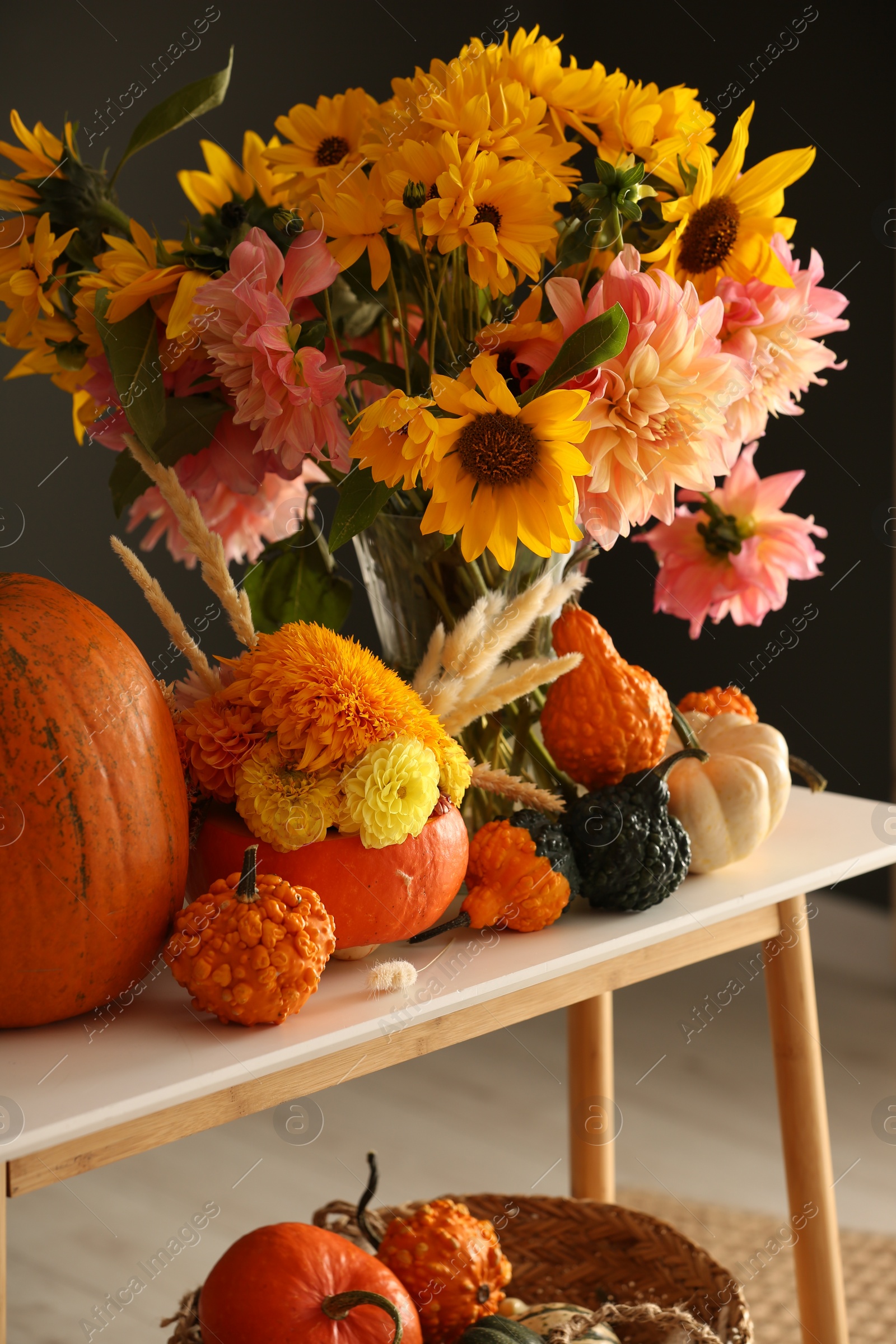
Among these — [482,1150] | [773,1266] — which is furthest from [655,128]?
[482,1150]

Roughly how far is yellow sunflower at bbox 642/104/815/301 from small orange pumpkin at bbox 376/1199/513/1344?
0.77 metres

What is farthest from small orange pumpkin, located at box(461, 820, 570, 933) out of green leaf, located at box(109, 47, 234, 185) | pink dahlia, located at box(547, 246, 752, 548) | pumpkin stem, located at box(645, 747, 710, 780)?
green leaf, located at box(109, 47, 234, 185)

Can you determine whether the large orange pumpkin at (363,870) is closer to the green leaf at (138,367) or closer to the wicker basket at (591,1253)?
the green leaf at (138,367)

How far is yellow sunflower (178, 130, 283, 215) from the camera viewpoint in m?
1.04

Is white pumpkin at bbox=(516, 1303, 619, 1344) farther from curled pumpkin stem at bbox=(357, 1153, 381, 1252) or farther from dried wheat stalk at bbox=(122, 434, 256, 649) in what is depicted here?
dried wheat stalk at bbox=(122, 434, 256, 649)

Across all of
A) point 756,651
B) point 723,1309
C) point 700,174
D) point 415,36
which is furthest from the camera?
point 756,651

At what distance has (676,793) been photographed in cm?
92

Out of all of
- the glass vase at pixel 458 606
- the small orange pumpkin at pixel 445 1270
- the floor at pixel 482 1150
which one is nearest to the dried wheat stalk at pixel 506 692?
the glass vase at pixel 458 606

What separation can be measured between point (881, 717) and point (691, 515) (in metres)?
1.70

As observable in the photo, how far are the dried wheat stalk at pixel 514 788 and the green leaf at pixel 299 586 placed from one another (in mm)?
249

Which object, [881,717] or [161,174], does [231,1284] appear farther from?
[881,717]

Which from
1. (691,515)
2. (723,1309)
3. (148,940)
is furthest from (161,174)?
(723,1309)

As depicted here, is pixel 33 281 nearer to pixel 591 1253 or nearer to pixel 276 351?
pixel 276 351

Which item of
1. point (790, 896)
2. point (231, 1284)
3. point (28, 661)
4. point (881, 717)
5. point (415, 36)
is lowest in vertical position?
point (881, 717)
